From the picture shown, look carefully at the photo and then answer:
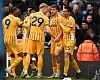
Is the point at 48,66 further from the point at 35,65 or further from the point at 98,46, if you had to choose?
the point at 98,46

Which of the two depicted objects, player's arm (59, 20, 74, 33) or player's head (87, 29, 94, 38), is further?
player's head (87, 29, 94, 38)

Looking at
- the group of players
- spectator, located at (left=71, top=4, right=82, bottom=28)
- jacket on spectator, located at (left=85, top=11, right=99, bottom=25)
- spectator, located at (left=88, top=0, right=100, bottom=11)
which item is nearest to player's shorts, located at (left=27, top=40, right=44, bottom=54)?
the group of players

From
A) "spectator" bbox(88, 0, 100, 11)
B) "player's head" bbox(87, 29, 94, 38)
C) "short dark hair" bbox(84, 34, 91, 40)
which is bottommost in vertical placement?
"short dark hair" bbox(84, 34, 91, 40)

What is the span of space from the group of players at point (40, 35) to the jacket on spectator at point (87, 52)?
57 cm

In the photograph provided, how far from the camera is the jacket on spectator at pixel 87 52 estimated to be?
1191cm

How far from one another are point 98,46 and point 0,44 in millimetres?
9061

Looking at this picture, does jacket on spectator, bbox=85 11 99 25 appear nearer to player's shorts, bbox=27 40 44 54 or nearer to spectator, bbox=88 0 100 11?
spectator, bbox=88 0 100 11

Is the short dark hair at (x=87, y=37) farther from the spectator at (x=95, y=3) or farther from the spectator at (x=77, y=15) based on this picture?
the spectator at (x=95, y=3)

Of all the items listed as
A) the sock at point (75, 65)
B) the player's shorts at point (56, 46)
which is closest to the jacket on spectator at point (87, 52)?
the sock at point (75, 65)

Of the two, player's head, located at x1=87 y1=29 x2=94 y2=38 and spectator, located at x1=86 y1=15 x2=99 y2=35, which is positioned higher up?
spectator, located at x1=86 y1=15 x2=99 y2=35

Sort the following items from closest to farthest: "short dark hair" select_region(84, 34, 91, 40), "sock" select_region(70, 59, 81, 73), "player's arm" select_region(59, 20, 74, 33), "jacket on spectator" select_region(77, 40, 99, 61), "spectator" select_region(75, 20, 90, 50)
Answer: "player's arm" select_region(59, 20, 74, 33) → "sock" select_region(70, 59, 81, 73) → "jacket on spectator" select_region(77, 40, 99, 61) → "short dark hair" select_region(84, 34, 91, 40) → "spectator" select_region(75, 20, 90, 50)

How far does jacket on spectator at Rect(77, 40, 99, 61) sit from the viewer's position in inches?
469

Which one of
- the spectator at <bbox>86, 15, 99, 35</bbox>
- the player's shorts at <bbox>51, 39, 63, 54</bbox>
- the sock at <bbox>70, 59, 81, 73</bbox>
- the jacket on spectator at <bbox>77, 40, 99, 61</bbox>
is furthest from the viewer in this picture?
the spectator at <bbox>86, 15, 99, 35</bbox>

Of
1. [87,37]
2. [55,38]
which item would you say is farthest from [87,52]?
[55,38]
